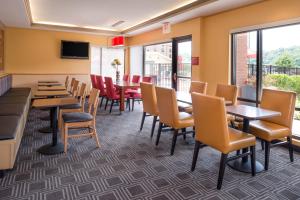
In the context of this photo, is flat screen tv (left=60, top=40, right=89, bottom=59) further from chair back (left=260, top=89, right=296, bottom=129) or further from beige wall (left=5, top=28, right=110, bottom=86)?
chair back (left=260, top=89, right=296, bottom=129)

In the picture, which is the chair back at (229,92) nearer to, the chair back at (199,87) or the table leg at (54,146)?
the chair back at (199,87)

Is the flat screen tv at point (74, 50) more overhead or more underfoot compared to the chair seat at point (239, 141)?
more overhead

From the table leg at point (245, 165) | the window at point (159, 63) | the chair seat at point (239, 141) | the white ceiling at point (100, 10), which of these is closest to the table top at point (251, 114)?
the table leg at point (245, 165)

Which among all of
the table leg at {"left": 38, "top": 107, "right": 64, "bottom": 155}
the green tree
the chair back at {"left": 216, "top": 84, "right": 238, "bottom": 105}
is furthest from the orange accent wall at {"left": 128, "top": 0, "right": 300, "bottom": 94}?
the table leg at {"left": 38, "top": 107, "right": 64, "bottom": 155}

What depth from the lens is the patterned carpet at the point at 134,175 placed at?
237 cm

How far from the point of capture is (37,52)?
804 cm

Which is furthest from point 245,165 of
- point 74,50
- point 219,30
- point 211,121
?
point 74,50

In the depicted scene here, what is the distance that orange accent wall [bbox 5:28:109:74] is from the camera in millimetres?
7672

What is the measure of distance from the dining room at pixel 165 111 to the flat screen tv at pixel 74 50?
0.05 metres

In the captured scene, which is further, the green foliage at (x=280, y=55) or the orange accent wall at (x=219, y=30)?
the orange accent wall at (x=219, y=30)

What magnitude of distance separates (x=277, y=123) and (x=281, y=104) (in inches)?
11.0

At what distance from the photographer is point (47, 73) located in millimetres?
8250

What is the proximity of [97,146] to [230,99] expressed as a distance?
7.76 ft

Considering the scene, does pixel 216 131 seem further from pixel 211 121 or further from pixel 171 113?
pixel 171 113
